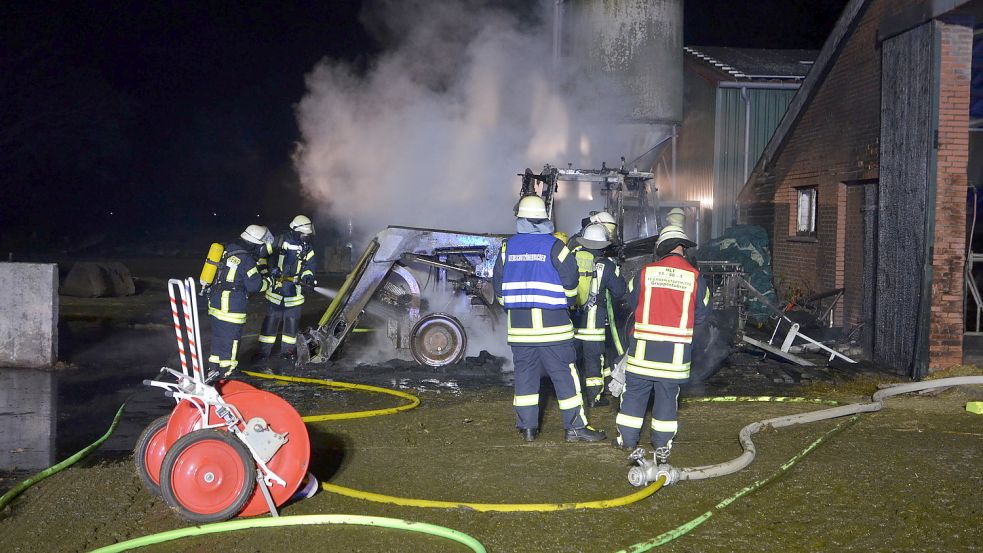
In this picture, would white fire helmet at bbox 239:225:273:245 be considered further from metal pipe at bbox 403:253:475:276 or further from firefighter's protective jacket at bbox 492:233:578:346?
firefighter's protective jacket at bbox 492:233:578:346

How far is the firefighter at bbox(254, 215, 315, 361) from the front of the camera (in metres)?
9.97

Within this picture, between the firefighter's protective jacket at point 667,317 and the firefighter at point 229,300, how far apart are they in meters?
4.62

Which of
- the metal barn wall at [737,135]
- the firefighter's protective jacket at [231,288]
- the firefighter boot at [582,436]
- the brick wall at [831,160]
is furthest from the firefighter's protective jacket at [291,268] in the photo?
the metal barn wall at [737,135]

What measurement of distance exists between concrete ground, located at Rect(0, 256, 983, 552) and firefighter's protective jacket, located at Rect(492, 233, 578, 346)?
0.88m

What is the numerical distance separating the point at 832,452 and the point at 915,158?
4825 millimetres

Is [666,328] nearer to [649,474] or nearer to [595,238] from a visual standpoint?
[649,474]

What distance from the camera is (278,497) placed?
194 inches

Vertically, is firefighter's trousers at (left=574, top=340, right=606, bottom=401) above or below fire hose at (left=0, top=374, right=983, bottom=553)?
above

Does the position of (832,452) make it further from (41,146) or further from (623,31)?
(41,146)

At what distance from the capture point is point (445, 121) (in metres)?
16.2

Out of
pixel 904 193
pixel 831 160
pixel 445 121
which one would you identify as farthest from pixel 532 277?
pixel 445 121

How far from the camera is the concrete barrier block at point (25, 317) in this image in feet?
32.4

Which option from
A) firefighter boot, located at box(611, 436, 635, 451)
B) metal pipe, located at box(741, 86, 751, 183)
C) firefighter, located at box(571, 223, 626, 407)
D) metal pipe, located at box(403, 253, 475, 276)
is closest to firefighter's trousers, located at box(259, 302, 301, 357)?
metal pipe, located at box(403, 253, 475, 276)

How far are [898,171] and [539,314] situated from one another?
5798 mm
